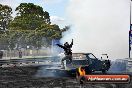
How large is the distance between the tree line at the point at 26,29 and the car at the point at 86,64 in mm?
50641

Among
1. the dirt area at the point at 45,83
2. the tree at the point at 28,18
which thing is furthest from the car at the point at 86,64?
the tree at the point at 28,18

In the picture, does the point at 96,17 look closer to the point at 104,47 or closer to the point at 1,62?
the point at 104,47

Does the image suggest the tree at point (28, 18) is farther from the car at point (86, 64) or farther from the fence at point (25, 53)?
the car at point (86, 64)

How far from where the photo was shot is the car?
66.9 feet

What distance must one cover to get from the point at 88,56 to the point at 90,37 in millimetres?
28043

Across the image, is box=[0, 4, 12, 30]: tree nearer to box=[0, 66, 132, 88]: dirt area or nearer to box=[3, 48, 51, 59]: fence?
box=[3, 48, 51, 59]: fence

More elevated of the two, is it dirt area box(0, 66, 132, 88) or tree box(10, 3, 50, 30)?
tree box(10, 3, 50, 30)

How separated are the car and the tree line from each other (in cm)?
5064

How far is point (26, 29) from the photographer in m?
91.8

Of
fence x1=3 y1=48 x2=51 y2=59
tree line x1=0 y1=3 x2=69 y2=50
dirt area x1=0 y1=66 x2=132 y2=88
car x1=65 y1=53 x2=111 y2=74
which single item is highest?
tree line x1=0 y1=3 x2=69 y2=50

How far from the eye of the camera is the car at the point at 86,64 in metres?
20.4

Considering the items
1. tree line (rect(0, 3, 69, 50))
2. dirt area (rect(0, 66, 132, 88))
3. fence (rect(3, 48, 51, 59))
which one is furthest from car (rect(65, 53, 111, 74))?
tree line (rect(0, 3, 69, 50))

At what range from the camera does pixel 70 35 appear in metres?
45.2

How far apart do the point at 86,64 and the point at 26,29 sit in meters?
72.2
